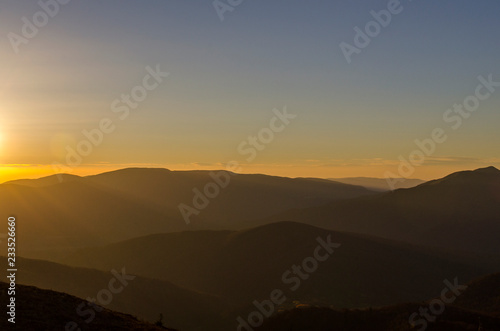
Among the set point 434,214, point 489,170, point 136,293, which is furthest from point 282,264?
point 489,170

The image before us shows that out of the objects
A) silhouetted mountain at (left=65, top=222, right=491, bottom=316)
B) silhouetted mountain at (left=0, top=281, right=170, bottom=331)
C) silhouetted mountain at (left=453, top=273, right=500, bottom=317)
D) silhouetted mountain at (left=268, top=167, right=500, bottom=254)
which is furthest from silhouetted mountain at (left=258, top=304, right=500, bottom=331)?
silhouetted mountain at (left=268, top=167, right=500, bottom=254)

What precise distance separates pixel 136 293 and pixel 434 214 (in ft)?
354

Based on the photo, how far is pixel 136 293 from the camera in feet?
196

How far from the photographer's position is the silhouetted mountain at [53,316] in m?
20.1

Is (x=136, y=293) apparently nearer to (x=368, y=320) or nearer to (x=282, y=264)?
(x=282, y=264)

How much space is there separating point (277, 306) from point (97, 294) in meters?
22.9

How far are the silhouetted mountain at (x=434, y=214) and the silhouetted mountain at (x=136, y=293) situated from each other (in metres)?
77.8

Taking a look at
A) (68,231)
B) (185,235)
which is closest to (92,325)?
(185,235)

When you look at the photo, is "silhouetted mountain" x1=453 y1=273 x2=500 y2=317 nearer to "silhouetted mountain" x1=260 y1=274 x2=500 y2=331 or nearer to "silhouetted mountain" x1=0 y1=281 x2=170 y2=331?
"silhouetted mountain" x1=260 y1=274 x2=500 y2=331

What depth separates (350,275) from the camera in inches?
2911

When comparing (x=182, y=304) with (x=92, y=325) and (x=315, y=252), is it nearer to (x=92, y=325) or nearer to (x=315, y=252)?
(x=315, y=252)

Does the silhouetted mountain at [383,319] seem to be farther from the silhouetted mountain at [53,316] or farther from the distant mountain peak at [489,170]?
the distant mountain peak at [489,170]

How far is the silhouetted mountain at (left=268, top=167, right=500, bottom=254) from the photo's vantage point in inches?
4774

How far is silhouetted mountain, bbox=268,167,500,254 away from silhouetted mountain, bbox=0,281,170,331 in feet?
353
